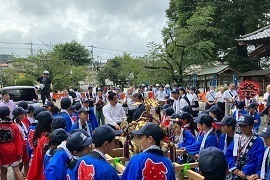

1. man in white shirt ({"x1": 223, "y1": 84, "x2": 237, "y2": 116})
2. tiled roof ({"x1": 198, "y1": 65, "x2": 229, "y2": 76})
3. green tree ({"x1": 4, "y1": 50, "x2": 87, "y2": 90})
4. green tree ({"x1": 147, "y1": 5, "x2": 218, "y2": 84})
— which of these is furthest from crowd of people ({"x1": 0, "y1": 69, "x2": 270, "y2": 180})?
green tree ({"x1": 4, "y1": 50, "x2": 87, "y2": 90})

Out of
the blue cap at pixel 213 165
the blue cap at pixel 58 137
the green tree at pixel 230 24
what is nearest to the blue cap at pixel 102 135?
the blue cap at pixel 213 165

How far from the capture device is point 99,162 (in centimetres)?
276

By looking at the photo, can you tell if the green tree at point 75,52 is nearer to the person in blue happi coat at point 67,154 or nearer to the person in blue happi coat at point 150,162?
the person in blue happi coat at point 67,154

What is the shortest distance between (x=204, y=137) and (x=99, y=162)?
251cm

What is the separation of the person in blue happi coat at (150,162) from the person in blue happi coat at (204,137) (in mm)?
1912

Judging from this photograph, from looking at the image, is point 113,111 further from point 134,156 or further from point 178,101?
point 134,156

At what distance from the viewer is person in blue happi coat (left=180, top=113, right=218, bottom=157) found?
472cm

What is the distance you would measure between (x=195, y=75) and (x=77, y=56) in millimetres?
29862

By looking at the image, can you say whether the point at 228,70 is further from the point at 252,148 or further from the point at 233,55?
the point at 252,148

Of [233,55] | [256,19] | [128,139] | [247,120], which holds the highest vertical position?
[256,19]

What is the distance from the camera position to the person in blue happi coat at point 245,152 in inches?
155

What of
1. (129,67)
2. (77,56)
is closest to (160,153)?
(129,67)

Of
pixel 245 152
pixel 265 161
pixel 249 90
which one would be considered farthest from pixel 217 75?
pixel 265 161

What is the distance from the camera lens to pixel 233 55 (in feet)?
92.7
